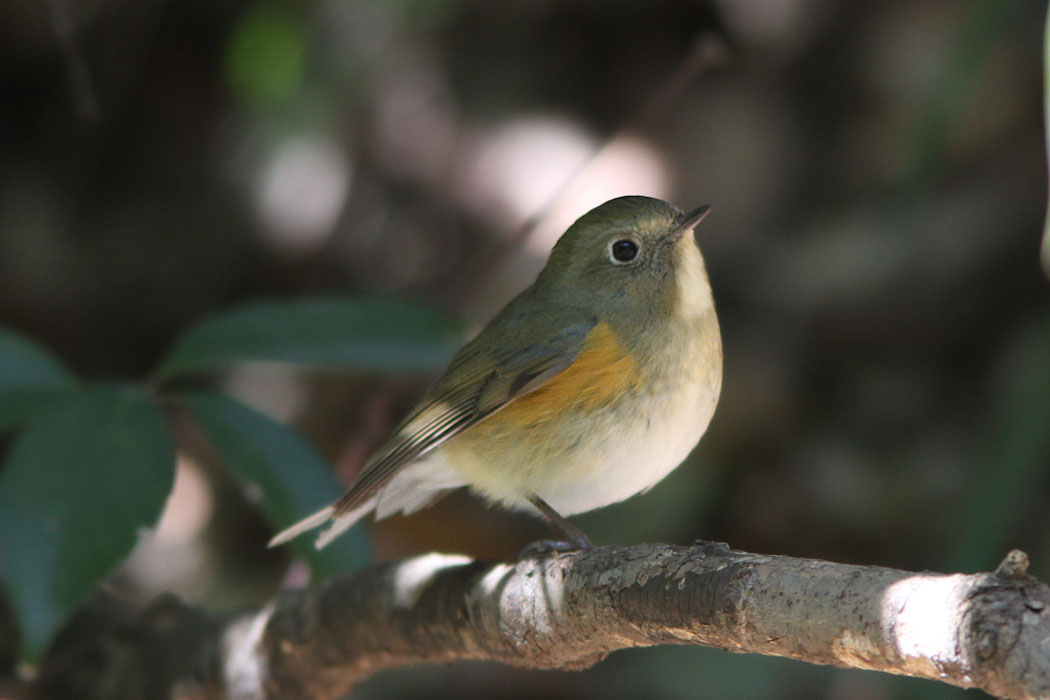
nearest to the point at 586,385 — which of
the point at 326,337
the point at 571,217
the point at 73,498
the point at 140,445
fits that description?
the point at 326,337

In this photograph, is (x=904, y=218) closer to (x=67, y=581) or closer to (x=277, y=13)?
(x=277, y=13)

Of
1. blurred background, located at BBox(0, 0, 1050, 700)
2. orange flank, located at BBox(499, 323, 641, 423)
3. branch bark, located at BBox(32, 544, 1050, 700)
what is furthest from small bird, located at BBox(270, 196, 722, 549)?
blurred background, located at BBox(0, 0, 1050, 700)

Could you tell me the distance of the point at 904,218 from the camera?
13.7 feet

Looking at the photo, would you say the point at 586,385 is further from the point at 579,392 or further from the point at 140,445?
the point at 140,445

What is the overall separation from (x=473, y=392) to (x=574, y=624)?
0.90m

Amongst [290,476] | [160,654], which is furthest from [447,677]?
[290,476]

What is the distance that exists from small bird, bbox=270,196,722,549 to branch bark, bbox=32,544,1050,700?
250mm

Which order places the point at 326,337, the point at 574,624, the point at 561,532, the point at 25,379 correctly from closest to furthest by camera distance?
the point at 574,624 → the point at 25,379 → the point at 326,337 → the point at 561,532

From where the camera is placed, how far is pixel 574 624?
6.13 ft

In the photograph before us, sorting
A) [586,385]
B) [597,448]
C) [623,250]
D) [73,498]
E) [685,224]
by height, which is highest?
[685,224]

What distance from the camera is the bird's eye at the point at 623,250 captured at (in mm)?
2797

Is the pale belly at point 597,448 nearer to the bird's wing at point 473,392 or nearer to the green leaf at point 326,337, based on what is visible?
the bird's wing at point 473,392

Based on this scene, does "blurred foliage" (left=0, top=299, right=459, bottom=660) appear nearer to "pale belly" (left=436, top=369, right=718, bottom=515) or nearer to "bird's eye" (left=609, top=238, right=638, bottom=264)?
"pale belly" (left=436, top=369, right=718, bottom=515)

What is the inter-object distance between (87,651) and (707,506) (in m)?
2.47
